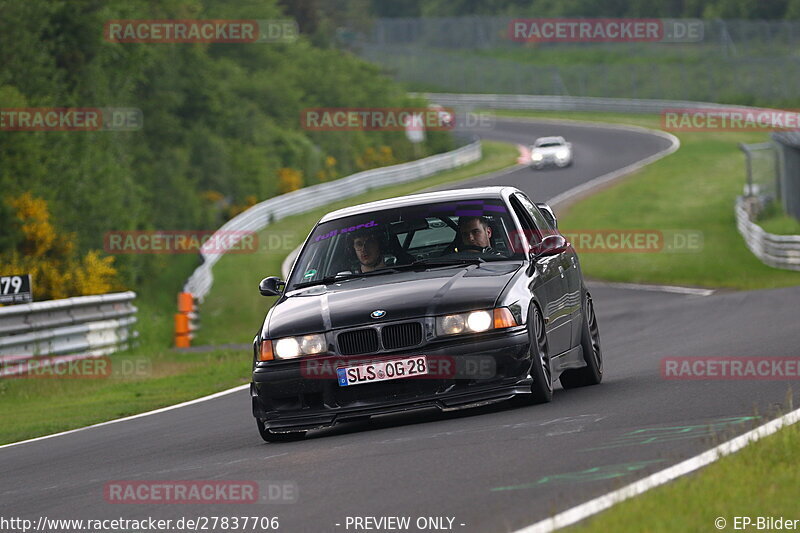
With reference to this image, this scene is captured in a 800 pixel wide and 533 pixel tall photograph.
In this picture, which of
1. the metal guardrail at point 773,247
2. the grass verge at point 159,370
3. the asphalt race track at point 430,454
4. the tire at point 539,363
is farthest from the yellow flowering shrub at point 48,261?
the tire at point 539,363

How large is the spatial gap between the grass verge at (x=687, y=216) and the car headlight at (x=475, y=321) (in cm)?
2118

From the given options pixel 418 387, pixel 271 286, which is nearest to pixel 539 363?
pixel 418 387

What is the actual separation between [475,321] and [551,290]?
4.53 feet

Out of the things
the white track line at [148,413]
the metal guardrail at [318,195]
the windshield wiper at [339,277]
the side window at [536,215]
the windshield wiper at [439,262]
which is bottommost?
the white track line at [148,413]

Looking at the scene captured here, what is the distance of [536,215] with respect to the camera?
38.2 ft

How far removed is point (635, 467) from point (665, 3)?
117 meters

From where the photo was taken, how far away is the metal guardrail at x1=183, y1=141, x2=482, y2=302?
118 feet

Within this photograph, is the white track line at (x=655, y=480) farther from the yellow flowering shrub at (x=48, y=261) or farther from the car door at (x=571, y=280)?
the yellow flowering shrub at (x=48, y=261)

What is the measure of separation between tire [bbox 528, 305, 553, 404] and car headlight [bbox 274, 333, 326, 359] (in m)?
1.36

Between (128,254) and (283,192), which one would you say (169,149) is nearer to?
(283,192)

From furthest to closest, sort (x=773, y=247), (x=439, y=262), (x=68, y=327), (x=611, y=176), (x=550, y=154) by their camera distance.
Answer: (x=550, y=154)
(x=611, y=176)
(x=773, y=247)
(x=68, y=327)
(x=439, y=262)

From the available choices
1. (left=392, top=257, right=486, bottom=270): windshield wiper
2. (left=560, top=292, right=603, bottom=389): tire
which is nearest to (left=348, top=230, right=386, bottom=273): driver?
(left=392, top=257, right=486, bottom=270): windshield wiper

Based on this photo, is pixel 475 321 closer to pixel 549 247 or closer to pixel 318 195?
pixel 549 247

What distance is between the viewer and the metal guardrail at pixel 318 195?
36.0 metres
